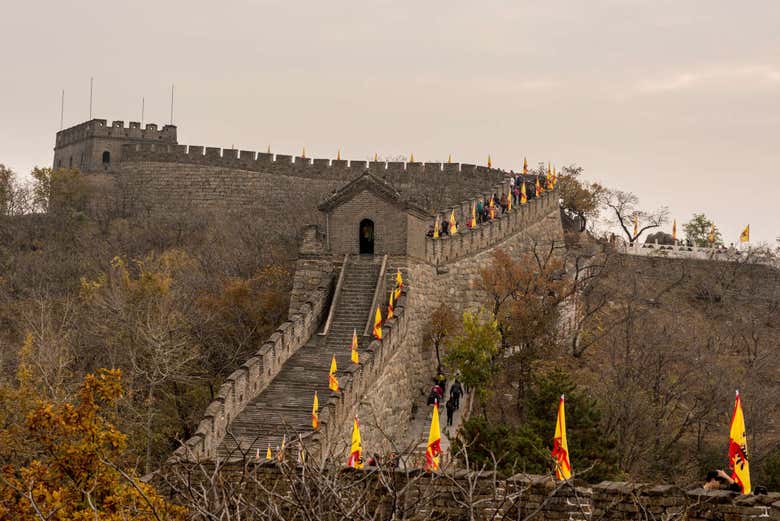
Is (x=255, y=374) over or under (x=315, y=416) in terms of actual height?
over

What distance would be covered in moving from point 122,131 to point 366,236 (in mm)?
26461

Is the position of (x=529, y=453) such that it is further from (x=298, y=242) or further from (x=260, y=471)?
(x=298, y=242)

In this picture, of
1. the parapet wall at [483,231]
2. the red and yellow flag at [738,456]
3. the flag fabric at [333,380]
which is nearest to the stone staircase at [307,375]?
the flag fabric at [333,380]

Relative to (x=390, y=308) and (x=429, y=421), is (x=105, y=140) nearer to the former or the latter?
(x=390, y=308)

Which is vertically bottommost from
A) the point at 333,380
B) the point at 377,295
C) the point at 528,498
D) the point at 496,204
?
the point at 528,498

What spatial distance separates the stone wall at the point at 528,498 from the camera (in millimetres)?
13142

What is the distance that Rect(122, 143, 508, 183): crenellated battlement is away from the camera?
5853 centimetres

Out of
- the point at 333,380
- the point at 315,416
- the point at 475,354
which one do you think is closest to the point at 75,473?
the point at 315,416

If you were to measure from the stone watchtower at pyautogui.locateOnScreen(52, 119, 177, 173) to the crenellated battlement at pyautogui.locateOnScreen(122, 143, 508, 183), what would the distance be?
1.72 metres

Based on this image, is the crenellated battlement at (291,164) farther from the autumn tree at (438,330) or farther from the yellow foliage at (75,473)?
the yellow foliage at (75,473)

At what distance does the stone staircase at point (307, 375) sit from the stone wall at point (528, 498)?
12741 millimetres

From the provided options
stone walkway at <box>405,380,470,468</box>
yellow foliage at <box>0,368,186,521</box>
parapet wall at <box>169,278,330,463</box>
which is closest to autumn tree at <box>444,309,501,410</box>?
stone walkway at <box>405,380,470,468</box>

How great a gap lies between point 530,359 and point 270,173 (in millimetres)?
21337

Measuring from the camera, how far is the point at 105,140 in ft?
209
